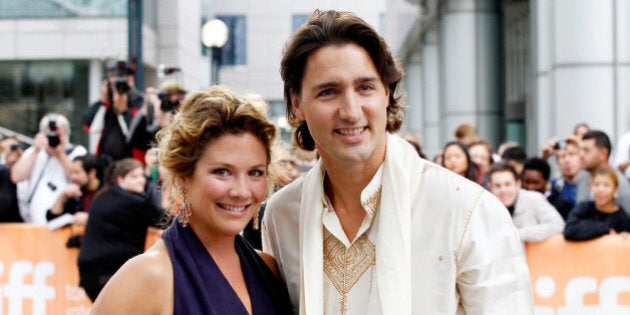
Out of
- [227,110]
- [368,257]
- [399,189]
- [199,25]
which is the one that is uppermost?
[199,25]

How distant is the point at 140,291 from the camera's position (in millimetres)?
2936

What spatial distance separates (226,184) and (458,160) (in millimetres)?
4862

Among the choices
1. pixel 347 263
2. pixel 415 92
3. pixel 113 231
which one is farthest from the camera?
pixel 415 92

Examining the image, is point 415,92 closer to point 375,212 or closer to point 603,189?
point 603,189

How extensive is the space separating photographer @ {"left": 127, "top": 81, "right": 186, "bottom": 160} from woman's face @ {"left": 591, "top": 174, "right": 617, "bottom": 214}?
3641 mm

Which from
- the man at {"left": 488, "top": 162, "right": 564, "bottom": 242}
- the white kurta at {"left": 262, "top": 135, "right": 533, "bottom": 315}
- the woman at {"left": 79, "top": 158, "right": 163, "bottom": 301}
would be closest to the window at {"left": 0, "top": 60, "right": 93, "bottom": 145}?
the woman at {"left": 79, "top": 158, "right": 163, "bottom": 301}

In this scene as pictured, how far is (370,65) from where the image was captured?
120 inches

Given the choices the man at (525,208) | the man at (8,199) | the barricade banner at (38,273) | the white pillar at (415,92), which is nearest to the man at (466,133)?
the man at (525,208)

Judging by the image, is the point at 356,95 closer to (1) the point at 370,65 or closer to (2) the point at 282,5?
(1) the point at 370,65

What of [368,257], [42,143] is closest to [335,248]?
[368,257]

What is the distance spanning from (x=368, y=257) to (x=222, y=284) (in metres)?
0.52

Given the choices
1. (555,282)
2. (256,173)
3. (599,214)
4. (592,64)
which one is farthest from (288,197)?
(592,64)

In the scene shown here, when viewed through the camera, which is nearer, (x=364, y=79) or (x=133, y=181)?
(x=364, y=79)

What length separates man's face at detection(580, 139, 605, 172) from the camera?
761 centimetres
